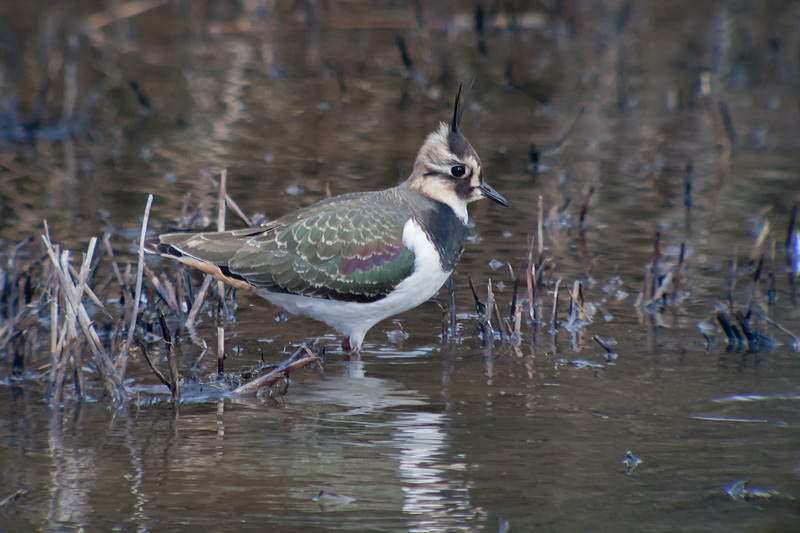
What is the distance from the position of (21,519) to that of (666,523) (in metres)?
2.65

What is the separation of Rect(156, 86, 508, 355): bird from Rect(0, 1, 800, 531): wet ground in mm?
354

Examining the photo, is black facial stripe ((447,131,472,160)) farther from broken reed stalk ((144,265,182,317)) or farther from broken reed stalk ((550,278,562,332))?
broken reed stalk ((144,265,182,317))

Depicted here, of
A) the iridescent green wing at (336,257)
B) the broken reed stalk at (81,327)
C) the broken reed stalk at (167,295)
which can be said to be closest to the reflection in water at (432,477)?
the iridescent green wing at (336,257)

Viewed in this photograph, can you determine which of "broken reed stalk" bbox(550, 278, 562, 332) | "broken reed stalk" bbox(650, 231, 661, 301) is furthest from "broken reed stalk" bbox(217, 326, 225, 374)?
"broken reed stalk" bbox(650, 231, 661, 301)

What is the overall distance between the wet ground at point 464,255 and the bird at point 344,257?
13.9 inches

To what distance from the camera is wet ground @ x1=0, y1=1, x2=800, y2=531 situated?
4.80 metres

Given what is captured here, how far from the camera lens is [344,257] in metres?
6.52

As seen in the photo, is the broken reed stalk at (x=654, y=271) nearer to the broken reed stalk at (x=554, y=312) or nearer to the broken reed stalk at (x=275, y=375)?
the broken reed stalk at (x=554, y=312)

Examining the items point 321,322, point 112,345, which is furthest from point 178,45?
point 112,345

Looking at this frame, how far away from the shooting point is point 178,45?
610 inches

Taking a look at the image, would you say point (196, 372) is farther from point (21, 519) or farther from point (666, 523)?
point (666, 523)

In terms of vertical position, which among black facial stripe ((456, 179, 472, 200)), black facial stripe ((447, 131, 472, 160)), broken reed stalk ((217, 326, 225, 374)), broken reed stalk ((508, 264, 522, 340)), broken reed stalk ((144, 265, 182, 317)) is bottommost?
broken reed stalk ((217, 326, 225, 374))

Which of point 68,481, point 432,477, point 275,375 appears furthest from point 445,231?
point 68,481

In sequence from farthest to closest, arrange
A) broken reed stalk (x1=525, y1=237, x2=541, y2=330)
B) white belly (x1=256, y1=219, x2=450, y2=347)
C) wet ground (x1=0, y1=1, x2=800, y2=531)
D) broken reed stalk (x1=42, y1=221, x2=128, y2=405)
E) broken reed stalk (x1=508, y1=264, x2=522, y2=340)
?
broken reed stalk (x1=525, y1=237, x2=541, y2=330), broken reed stalk (x1=508, y1=264, x2=522, y2=340), white belly (x1=256, y1=219, x2=450, y2=347), broken reed stalk (x1=42, y1=221, x2=128, y2=405), wet ground (x1=0, y1=1, x2=800, y2=531)
